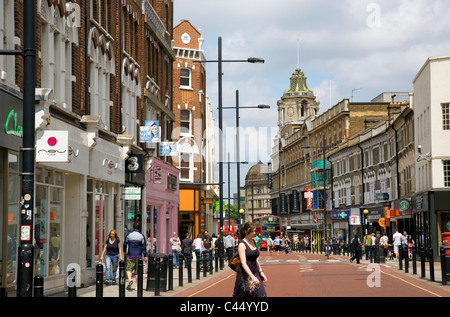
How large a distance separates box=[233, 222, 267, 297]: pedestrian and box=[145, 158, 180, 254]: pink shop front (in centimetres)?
2431

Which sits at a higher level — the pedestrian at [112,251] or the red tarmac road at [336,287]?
the pedestrian at [112,251]

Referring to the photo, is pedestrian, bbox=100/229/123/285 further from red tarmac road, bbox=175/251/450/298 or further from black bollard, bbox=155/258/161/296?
red tarmac road, bbox=175/251/450/298

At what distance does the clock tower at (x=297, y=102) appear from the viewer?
472 ft

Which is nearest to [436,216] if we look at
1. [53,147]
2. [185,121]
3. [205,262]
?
[205,262]

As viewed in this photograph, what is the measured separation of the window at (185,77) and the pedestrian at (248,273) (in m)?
53.9

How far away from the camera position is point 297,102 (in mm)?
143750

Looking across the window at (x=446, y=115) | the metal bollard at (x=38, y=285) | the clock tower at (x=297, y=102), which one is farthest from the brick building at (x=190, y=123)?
the clock tower at (x=297, y=102)

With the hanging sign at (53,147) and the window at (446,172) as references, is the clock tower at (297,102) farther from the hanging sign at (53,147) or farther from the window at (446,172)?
the hanging sign at (53,147)

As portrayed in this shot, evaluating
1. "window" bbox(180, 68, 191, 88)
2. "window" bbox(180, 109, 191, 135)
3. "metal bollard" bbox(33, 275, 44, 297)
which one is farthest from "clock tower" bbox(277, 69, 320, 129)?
"metal bollard" bbox(33, 275, 44, 297)

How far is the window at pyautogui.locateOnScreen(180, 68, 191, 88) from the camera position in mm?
65188

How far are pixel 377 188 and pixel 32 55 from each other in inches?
2484
